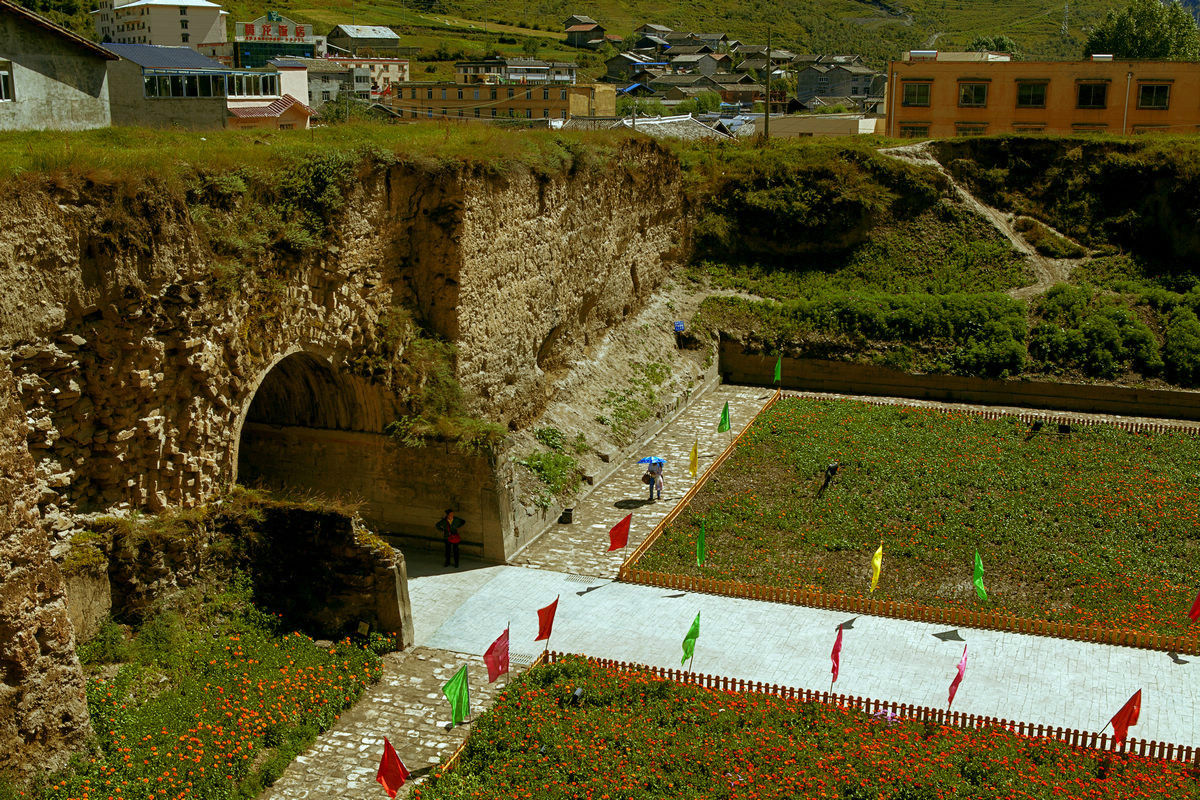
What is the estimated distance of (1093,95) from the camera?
146ft

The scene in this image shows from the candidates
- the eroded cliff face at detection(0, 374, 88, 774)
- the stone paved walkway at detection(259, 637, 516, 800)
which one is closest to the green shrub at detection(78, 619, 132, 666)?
the eroded cliff face at detection(0, 374, 88, 774)

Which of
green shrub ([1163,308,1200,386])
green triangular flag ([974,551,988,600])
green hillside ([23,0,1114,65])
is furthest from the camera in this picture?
green hillside ([23,0,1114,65])

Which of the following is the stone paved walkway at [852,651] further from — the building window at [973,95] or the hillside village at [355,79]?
the building window at [973,95]

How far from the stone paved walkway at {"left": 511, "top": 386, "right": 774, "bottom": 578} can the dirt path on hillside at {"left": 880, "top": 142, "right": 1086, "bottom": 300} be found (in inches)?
402

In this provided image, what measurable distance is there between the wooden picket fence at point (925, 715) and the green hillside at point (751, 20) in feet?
273

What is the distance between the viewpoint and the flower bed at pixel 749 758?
12.6 metres

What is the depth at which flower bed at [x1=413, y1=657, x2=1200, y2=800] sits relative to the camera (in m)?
12.6

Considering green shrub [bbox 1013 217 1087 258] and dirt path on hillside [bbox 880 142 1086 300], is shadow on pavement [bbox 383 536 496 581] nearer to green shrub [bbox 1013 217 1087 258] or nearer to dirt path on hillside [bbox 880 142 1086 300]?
dirt path on hillside [bbox 880 142 1086 300]

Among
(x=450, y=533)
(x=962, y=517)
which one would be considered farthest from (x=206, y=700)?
(x=962, y=517)

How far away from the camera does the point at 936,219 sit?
36.5 m

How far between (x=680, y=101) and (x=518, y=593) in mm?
68863

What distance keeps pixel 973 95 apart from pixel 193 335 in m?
38.6

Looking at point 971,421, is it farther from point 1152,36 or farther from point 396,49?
point 396,49

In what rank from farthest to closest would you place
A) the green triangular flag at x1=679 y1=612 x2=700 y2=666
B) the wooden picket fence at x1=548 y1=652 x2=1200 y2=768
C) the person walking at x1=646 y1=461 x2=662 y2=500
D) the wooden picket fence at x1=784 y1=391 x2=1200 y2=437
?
the wooden picket fence at x1=784 y1=391 x2=1200 y2=437
the person walking at x1=646 y1=461 x2=662 y2=500
the green triangular flag at x1=679 y1=612 x2=700 y2=666
the wooden picket fence at x1=548 y1=652 x2=1200 y2=768
